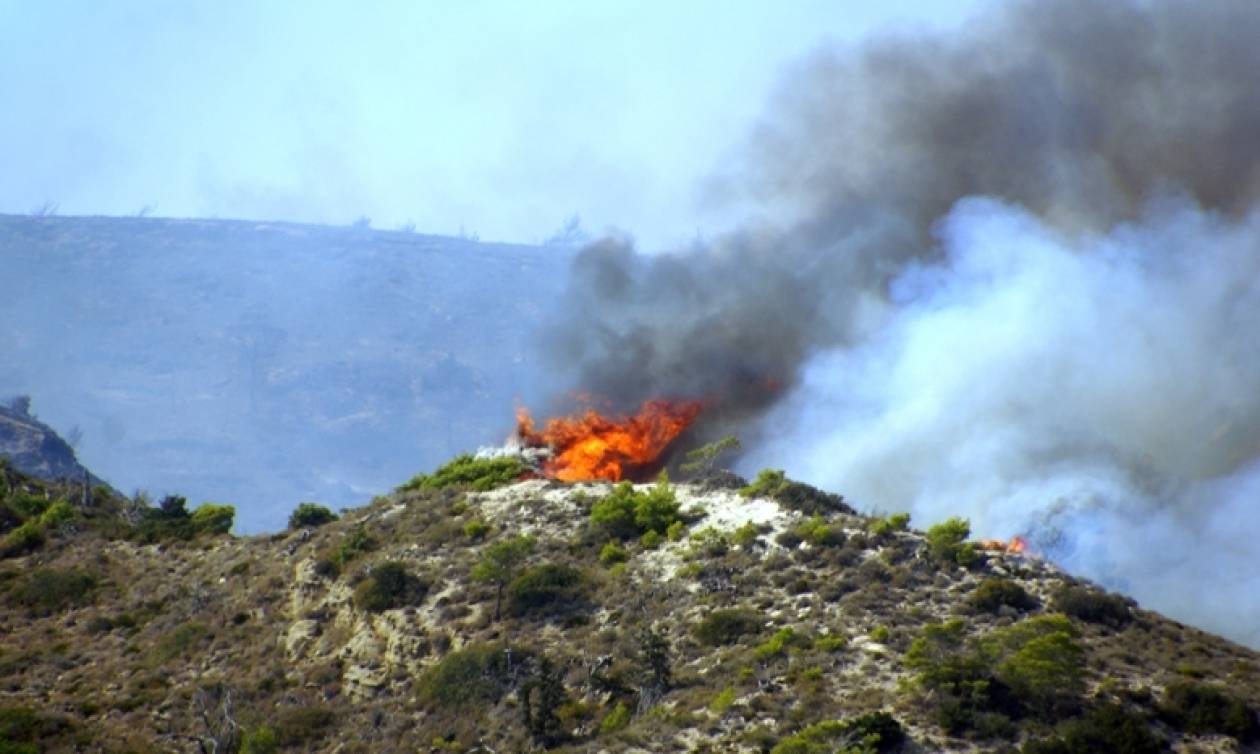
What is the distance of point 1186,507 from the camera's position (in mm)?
88375

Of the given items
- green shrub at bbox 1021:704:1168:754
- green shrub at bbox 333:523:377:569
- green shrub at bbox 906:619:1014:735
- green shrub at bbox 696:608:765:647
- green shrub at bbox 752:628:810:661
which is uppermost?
green shrub at bbox 333:523:377:569

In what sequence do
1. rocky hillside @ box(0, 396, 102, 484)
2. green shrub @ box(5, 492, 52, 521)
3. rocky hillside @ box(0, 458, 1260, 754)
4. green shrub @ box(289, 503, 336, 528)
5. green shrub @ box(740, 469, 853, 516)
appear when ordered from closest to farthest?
rocky hillside @ box(0, 458, 1260, 754) → green shrub @ box(740, 469, 853, 516) → green shrub @ box(289, 503, 336, 528) → green shrub @ box(5, 492, 52, 521) → rocky hillside @ box(0, 396, 102, 484)

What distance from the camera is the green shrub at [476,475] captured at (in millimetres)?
72125

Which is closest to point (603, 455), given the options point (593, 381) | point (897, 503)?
point (593, 381)

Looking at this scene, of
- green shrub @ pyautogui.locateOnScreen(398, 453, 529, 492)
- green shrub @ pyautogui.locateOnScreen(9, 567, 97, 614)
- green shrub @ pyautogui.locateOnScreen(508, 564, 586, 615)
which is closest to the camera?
green shrub @ pyautogui.locateOnScreen(508, 564, 586, 615)

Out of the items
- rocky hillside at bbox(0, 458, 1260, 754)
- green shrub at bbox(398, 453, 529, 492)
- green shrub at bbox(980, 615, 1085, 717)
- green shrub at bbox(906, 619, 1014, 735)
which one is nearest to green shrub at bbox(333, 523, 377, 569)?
rocky hillside at bbox(0, 458, 1260, 754)

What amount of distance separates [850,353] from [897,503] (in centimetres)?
1228

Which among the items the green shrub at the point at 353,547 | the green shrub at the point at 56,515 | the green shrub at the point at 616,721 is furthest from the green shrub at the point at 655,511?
the green shrub at the point at 56,515

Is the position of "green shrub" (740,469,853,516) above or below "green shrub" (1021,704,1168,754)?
above

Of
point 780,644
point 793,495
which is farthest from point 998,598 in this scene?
point 793,495

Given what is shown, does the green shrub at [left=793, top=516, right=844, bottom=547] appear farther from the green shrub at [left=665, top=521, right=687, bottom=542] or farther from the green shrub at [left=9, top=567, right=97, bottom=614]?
the green shrub at [left=9, top=567, right=97, bottom=614]

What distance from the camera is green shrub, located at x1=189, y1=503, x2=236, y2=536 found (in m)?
76.1

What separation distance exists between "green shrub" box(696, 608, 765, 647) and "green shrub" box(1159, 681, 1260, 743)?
1465 cm

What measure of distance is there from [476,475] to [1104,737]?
1661 inches
